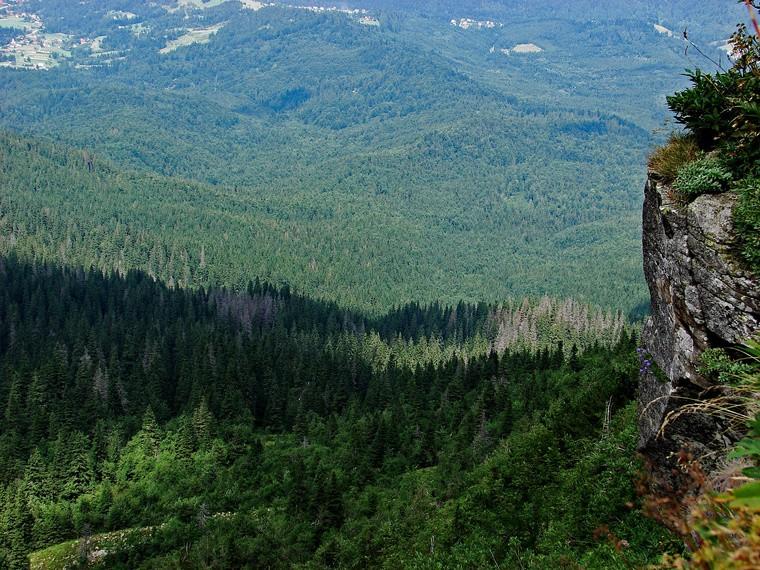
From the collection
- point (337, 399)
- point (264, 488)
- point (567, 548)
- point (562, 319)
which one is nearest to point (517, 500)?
point (567, 548)

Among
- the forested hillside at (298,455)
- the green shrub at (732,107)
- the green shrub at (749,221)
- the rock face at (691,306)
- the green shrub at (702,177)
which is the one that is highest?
the green shrub at (732,107)

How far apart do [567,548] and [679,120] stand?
57.7 feet

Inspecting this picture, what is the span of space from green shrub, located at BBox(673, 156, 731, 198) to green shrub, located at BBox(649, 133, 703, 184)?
26.9 inches

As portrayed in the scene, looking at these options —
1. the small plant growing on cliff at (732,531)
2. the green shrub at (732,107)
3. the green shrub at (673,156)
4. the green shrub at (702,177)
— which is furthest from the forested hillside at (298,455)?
the small plant growing on cliff at (732,531)

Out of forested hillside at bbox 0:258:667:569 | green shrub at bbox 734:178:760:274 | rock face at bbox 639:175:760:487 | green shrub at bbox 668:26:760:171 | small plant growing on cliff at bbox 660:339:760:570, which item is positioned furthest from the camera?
forested hillside at bbox 0:258:667:569

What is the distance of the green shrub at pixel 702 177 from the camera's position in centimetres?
2119

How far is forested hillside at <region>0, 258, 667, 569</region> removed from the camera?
42.1 meters

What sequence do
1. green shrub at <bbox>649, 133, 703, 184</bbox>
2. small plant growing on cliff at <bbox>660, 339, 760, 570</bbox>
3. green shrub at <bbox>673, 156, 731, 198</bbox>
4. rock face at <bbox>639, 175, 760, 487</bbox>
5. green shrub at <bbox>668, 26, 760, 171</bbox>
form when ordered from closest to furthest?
1. small plant growing on cliff at <bbox>660, 339, 760, 570</bbox>
2. rock face at <bbox>639, 175, 760, 487</bbox>
3. green shrub at <bbox>668, 26, 760, 171</bbox>
4. green shrub at <bbox>673, 156, 731, 198</bbox>
5. green shrub at <bbox>649, 133, 703, 184</bbox>

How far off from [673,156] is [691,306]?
5186mm

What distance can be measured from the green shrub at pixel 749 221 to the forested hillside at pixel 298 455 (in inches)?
328

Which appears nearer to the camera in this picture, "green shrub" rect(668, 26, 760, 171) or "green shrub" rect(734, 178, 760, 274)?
"green shrub" rect(734, 178, 760, 274)

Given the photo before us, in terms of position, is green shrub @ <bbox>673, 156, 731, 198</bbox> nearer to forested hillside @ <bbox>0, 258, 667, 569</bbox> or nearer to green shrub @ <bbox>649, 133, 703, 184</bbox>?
green shrub @ <bbox>649, 133, 703, 184</bbox>

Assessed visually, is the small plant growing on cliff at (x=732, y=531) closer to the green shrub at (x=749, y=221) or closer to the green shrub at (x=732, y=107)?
the green shrub at (x=749, y=221)

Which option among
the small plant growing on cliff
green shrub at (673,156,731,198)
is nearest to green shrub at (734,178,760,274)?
green shrub at (673,156,731,198)
